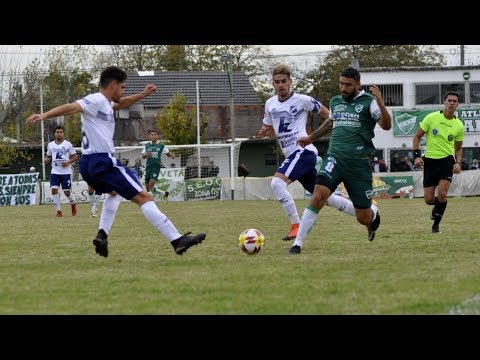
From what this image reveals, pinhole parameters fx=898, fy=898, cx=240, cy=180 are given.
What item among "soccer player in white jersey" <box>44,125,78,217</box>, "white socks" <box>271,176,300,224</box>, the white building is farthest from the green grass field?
the white building

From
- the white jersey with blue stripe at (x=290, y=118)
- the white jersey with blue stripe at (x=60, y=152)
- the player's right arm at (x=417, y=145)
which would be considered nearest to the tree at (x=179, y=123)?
the white jersey with blue stripe at (x=60, y=152)

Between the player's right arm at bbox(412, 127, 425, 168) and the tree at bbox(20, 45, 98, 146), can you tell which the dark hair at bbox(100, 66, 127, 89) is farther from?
the tree at bbox(20, 45, 98, 146)

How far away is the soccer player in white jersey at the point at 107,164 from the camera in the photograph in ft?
32.7

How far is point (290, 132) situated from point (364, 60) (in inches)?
2303

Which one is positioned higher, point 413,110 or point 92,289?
point 413,110

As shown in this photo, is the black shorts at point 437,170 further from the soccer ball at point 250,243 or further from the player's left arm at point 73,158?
the player's left arm at point 73,158

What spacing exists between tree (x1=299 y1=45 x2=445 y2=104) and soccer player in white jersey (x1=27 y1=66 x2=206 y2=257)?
59116 millimetres

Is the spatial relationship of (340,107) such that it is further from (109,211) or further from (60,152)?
(60,152)

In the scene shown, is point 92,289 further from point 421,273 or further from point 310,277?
point 421,273

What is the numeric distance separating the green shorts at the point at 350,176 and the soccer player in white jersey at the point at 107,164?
1703 millimetres

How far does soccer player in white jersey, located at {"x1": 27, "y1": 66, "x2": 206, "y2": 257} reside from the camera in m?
9.96

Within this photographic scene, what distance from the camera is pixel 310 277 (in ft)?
26.4

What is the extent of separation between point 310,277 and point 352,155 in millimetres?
2921
